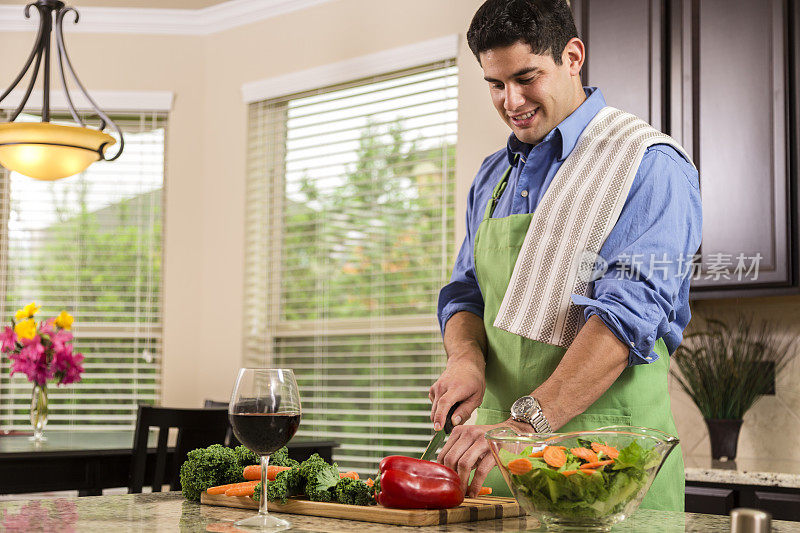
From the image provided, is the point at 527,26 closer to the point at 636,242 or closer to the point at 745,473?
the point at 636,242

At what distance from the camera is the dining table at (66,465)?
2.72 meters

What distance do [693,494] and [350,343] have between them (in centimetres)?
187

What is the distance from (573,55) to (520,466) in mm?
942

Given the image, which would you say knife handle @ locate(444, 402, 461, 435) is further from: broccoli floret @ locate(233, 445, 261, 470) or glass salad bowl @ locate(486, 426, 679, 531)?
glass salad bowl @ locate(486, 426, 679, 531)

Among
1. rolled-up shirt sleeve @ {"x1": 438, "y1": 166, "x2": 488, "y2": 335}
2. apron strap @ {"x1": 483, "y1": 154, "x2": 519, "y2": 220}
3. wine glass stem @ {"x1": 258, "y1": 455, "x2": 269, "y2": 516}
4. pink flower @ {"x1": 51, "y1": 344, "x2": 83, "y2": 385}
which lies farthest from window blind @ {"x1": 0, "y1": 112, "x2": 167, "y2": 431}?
wine glass stem @ {"x1": 258, "y1": 455, "x2": 269, "y2": 516}

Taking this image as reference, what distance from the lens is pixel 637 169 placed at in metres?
1.47

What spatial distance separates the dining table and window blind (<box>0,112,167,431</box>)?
4.46ft

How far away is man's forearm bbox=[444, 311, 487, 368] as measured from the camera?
1.58 meters

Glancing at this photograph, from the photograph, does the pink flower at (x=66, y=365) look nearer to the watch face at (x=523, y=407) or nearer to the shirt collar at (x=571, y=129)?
the shirt collar at (x=571, y=129)

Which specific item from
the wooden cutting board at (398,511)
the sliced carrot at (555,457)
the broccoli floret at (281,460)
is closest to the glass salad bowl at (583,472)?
the sliced carrot at (555,457)

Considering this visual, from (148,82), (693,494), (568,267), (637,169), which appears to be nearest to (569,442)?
(568,267)

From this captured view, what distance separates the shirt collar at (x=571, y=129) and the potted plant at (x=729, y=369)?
1.53 meters

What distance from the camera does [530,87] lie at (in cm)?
160

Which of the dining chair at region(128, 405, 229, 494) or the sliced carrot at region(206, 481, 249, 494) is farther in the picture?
the dining chair at region(128, 405, 229, 494)
